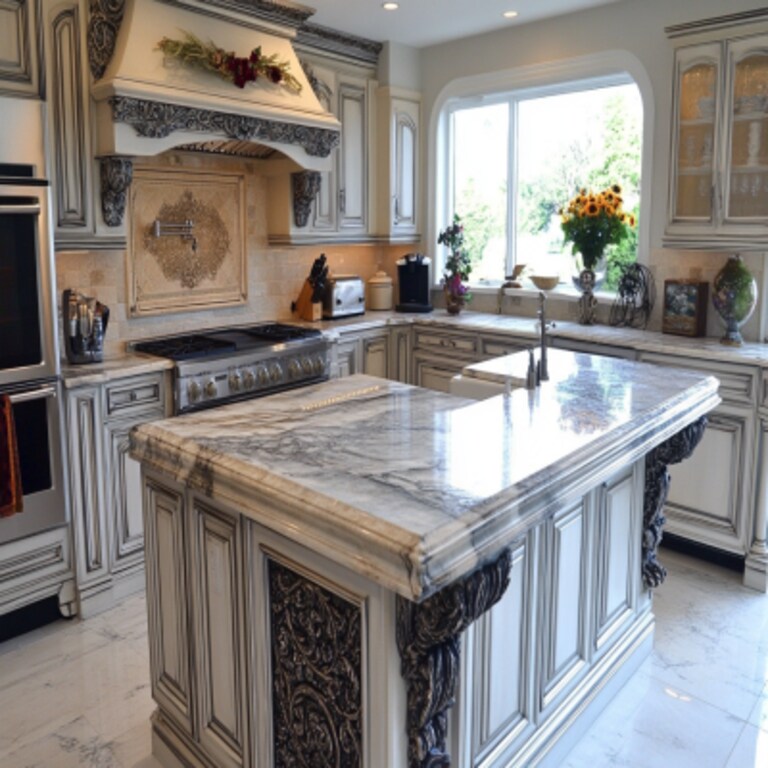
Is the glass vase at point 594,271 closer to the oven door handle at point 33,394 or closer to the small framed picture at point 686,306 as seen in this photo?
the small framed picture at point 686,306

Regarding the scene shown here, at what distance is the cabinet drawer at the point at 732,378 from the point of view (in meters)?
3.36

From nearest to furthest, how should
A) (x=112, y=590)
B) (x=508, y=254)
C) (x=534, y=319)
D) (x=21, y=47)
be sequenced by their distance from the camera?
1. (x=21, y=47)
2. (x=112, y=590)
3. (x=534, y=319)
4. (x=508, y=254)

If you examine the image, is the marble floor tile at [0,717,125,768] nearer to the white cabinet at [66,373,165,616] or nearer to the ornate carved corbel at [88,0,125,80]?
the white cabinet at [66,373,165,616]

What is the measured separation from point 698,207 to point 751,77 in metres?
0.62

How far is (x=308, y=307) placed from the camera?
4707mm

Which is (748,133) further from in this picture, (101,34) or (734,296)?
(101,34)

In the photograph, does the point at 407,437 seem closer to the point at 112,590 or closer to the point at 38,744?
the point at 38,744

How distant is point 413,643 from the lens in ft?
4.92

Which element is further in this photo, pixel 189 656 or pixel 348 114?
pixel 348 114

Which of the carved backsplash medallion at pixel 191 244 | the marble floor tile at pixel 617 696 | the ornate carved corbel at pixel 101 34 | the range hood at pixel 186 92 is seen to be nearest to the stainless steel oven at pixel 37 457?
the marble floor tile at pixel 617 696

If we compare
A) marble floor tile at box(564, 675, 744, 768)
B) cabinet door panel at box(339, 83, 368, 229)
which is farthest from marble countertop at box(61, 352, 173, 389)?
marble floor tile at box(564, 675, 744, 768)

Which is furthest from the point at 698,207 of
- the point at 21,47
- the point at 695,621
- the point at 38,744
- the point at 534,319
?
the point at 38,744

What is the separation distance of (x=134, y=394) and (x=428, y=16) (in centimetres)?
282

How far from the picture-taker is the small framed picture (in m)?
3.90
